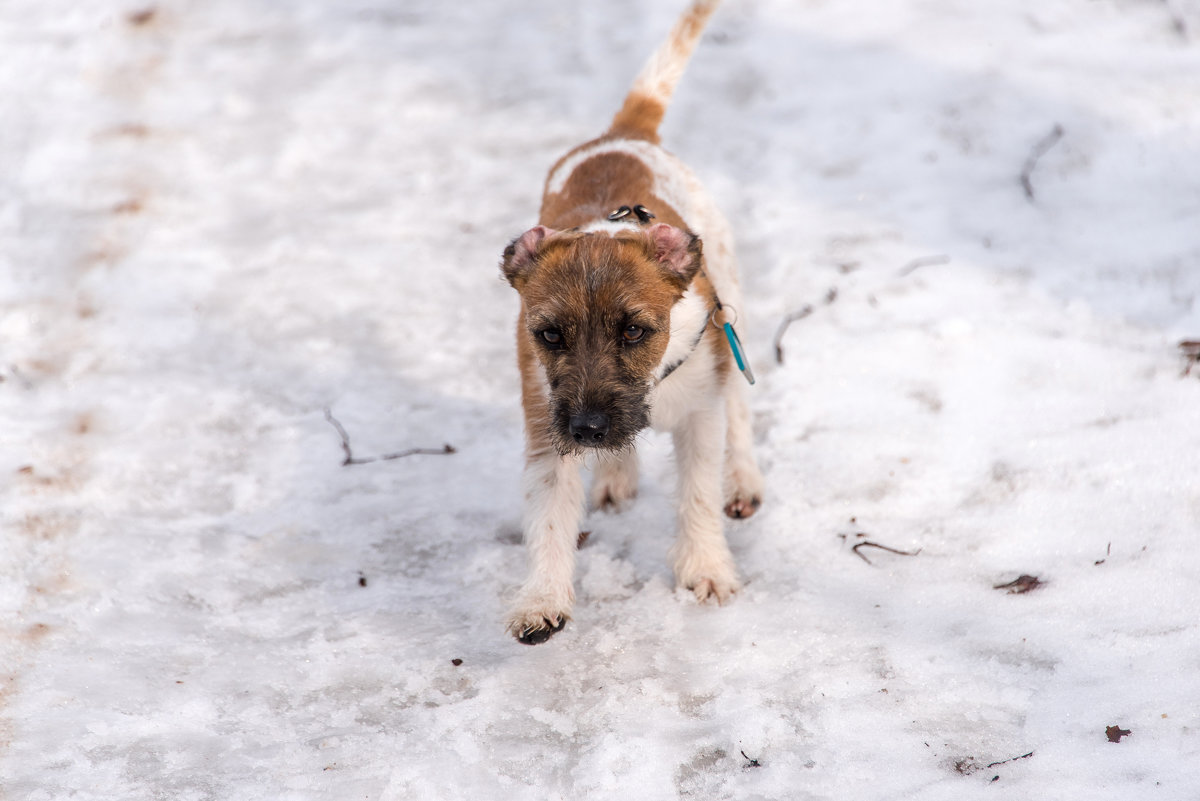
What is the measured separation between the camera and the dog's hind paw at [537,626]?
3.62 m

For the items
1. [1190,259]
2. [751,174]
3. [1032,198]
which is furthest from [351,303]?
[1190,259]

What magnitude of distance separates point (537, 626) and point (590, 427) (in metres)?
0.76

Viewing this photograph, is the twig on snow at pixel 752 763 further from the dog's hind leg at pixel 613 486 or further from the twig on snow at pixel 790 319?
the twig on snow at pixel 790 319

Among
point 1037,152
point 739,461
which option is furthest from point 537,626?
point 1037,152

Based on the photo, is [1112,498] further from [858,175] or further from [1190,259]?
[858,175]

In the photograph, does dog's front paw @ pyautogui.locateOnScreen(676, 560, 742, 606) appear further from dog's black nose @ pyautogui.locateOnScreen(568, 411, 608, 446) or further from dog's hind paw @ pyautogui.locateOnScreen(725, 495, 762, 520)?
dog's black nose @ pyautogui.locateOnScreen(568, 411, 608, 446)

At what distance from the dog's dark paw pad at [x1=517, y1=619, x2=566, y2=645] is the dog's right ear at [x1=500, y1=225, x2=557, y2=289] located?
4.05 ft

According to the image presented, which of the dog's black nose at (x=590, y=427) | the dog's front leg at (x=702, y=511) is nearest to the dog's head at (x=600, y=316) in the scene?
the dog's black nose at (x=590, y=427)

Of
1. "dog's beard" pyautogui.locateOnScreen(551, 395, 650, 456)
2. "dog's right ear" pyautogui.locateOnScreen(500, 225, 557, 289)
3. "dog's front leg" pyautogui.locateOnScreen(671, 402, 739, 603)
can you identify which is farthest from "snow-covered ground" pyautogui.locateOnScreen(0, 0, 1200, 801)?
"dog's right ear" pyautogui.locateOnScreen(500, 225, 557, 289)

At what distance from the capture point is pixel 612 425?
→ 340 centimetres

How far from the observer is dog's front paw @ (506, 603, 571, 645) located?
3621mm

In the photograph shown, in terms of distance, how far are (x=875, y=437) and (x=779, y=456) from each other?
43 centimetres

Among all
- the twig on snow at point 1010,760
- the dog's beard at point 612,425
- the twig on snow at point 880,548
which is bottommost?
the twig on snow at point 880,548

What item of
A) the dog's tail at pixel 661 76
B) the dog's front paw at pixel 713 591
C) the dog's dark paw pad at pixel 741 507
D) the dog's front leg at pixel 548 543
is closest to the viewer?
the dog's front leg at pixel 548 543
